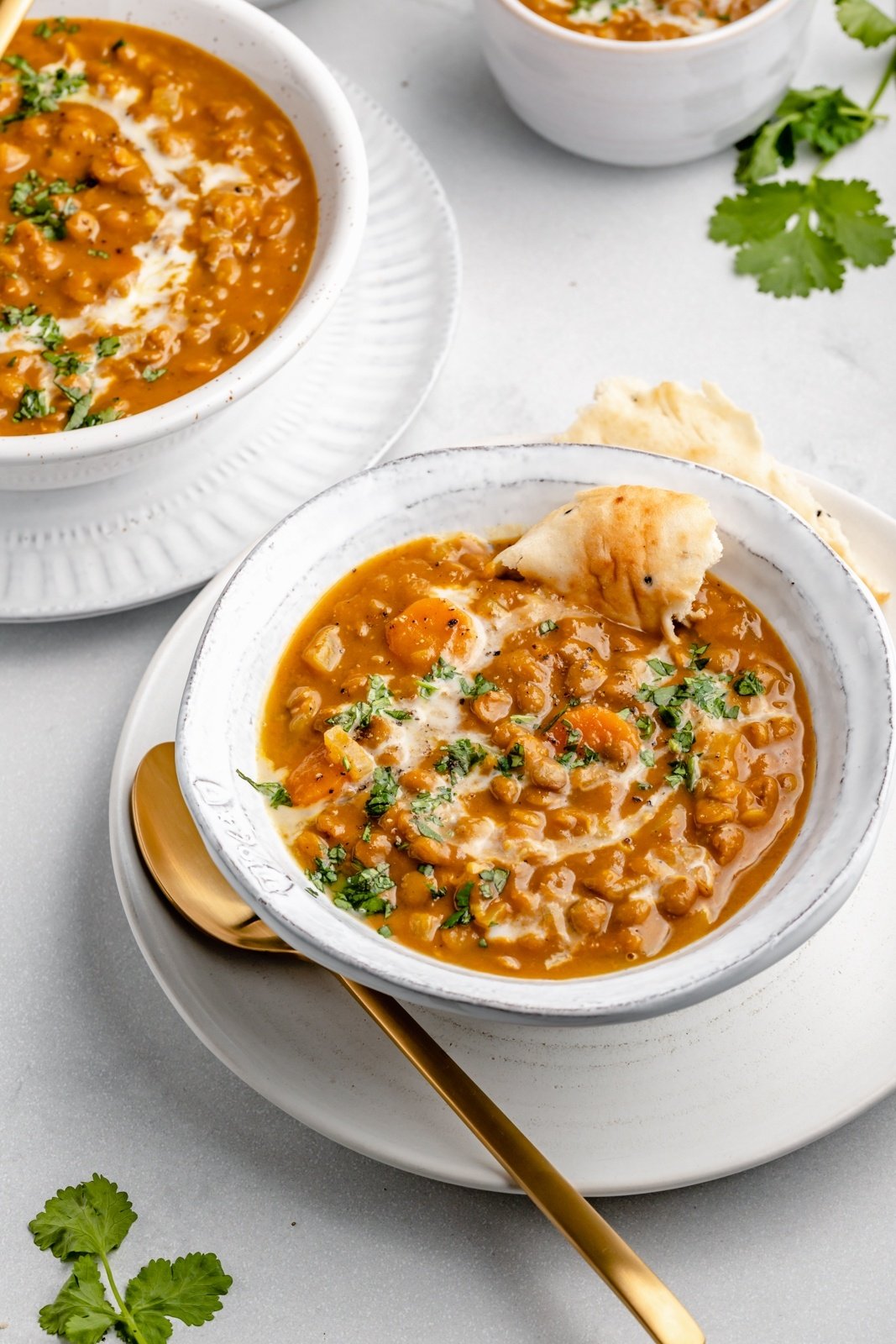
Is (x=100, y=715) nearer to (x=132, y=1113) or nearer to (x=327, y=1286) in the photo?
(x=132, y=1113)

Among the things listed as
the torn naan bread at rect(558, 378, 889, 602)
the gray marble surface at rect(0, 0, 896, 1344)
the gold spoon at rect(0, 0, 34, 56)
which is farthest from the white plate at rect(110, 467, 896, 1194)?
the gold spoon at rect(0, 0, 34, 56)

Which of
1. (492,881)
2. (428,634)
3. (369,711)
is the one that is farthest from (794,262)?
(492,881)

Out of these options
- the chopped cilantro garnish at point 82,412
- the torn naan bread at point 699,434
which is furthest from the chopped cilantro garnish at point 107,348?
the torn naan bread at point 699,434

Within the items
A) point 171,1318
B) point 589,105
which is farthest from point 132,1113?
point 589,105

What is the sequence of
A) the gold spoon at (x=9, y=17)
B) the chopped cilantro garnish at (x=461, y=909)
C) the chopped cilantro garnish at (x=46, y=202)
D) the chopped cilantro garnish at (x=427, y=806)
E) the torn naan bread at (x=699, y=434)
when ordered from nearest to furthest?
the chopped cilantro garnish at (x=461, y=909) → the chopped cilantro garnish at (x=427, y=806) → the torn naan bread at (x=699, y=434) → the chopped cilantro garnish at (x=46, y=202) → the gold spoon at (x=9, y=17)

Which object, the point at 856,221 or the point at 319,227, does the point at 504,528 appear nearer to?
the point at 319,227

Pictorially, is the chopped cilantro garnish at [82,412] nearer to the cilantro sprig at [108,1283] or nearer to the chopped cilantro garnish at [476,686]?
the chopped cilantro garnish at [476,686]
